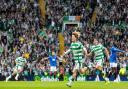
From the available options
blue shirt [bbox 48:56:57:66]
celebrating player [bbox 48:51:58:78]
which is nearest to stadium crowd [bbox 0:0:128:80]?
celebrating player [bbox 48:51:58:78]

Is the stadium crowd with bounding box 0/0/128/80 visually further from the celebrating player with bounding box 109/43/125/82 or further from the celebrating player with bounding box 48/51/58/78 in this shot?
the celebrating player with bounding box 109/43/125/82

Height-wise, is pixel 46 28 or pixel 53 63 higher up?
pixel 46 28

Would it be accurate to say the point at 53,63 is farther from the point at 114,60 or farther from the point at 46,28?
the point at 46,28

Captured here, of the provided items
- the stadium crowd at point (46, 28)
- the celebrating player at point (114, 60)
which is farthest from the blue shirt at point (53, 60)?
the celebrating player at point (114, 60)

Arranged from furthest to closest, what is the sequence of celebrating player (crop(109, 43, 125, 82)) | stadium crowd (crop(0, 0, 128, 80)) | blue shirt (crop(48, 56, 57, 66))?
stadium crowd (crop(0, 0, 128, 80))
blue shirt (crop(48, 56, 57, 66))
celebrating player (crop(109, 43, 125, 82))

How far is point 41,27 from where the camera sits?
51156mm

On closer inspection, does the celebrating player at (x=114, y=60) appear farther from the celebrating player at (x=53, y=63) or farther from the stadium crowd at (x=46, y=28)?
the celebrating player at (x=53, y=63)

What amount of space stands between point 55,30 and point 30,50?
4.70 m

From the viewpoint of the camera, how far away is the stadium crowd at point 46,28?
148 feet

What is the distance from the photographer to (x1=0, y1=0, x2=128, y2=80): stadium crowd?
45.2 metres

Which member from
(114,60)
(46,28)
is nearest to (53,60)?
(114,60)

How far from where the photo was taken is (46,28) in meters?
50.9

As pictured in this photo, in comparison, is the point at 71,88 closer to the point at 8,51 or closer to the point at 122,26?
the point at 8,51

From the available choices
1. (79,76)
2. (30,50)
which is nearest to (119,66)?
(79,76)
